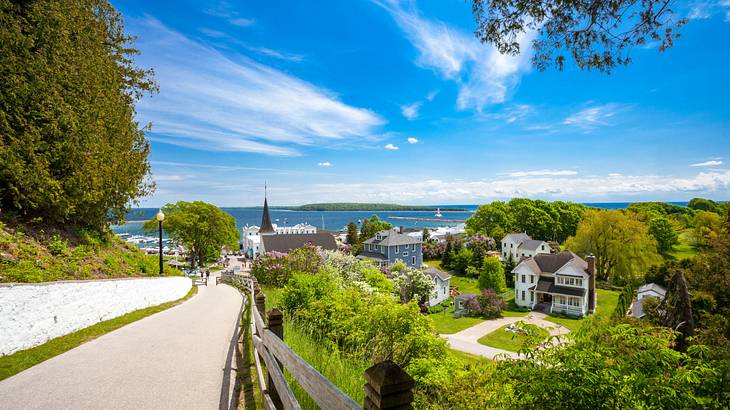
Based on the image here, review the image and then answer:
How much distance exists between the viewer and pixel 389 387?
160cm

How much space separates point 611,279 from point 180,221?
176 feet

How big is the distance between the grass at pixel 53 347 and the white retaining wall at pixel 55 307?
147 millimetres

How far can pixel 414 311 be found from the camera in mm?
6133

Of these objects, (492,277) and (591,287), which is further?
(492,277)

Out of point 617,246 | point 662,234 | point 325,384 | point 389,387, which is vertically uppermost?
point 389,387

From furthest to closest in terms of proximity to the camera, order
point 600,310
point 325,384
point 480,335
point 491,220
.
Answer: point 491,220 < point 600,310 < point 480,335 < point 325,384

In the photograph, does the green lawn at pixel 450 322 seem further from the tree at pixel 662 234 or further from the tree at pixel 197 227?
the tree at pixel 662 234

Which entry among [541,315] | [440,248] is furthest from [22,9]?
[440,248]

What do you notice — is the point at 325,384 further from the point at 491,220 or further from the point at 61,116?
the point at 491,220

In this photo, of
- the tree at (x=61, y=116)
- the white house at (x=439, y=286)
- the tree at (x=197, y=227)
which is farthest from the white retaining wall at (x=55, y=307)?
Answer: the tree at (x=197, y=227)

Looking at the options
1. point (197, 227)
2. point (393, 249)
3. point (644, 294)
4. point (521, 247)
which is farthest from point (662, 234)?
point (197, 227)

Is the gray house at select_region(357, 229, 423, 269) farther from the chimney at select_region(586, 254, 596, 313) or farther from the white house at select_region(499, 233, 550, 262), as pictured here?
the chimney at select_region(586, 254, 596, 313)

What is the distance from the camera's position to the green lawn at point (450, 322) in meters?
25.2

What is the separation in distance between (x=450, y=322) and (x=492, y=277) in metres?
10.3
